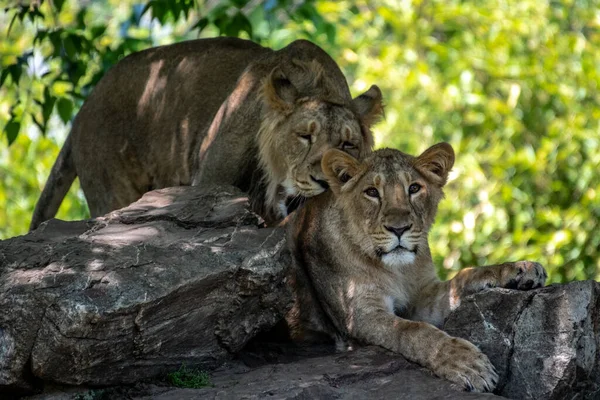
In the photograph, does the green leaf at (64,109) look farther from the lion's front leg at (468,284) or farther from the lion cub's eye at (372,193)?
the lion's front leg at (468,284)

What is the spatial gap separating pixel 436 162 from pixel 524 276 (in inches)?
29.5

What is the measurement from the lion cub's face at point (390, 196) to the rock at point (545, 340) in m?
0.50

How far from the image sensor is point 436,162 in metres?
5.23

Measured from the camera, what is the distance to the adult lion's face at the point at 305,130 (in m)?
5.70

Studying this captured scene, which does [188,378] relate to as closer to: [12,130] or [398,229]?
[398,229]

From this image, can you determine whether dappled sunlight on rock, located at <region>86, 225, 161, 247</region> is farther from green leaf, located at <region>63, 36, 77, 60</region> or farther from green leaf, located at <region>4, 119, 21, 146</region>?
green leaf, located at <region>63, 36, 77, 60</region>

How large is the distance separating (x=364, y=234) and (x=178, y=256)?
2.97 feet

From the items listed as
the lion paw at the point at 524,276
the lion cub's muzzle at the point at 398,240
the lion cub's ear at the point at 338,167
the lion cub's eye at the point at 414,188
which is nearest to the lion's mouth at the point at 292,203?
the lion cub's ear at the point at 338,167

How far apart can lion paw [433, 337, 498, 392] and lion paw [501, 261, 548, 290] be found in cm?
46

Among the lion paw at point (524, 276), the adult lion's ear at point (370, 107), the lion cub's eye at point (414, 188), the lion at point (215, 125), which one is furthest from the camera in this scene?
the adult lion's ear at point (370, 107)

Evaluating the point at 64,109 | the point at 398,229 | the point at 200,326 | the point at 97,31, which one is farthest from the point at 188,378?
the point at 97,31

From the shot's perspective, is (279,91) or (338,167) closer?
(338,167)

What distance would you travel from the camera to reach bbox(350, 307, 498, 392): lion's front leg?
A: 173 inches

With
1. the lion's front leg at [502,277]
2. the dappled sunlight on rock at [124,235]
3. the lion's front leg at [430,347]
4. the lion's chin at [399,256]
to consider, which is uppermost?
the dappled sunlight on rock at [124,235]
